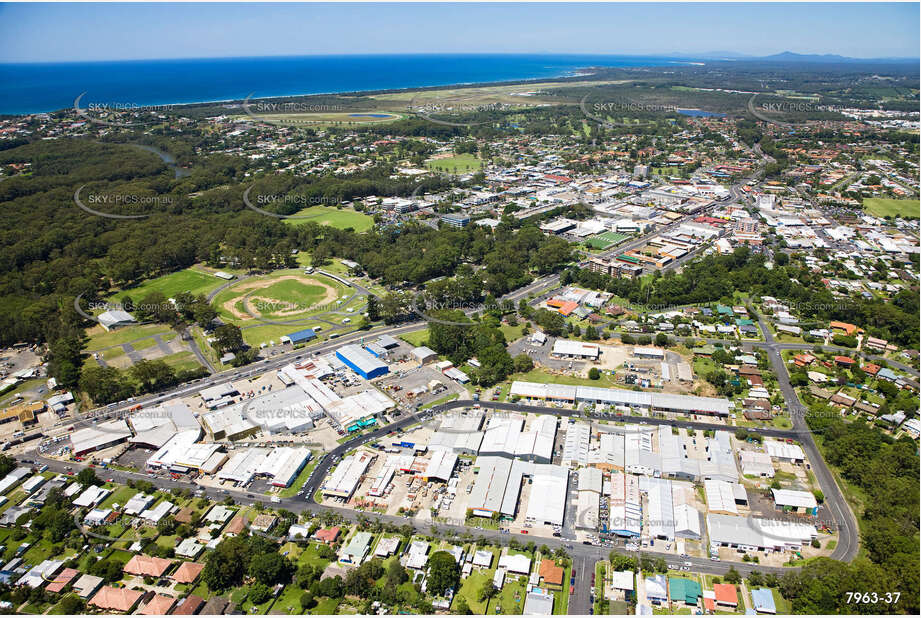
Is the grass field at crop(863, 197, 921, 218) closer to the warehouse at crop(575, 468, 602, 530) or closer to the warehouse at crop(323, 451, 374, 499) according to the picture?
the warehouse at crop(575, 468, 602, 530)

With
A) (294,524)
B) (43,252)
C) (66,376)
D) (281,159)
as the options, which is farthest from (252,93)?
(294,524)

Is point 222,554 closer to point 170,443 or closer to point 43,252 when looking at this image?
point 170,443

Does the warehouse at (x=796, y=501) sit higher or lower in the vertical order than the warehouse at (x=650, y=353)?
lower

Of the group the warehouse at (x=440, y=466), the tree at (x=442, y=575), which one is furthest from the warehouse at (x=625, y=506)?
the warehouse at (x=440, y=466)

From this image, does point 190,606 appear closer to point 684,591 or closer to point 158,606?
point 158,606

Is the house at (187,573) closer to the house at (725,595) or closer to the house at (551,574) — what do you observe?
the house at (551,574)

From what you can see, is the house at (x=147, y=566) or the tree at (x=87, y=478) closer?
the house at (x=147, y=566)

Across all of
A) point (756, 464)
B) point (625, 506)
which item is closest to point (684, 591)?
point (625, 506)
